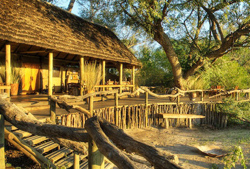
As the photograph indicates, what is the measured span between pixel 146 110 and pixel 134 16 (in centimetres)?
730

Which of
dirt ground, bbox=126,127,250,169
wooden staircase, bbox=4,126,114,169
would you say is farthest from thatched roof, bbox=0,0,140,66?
dirt ground, bbox=126,127,250,169

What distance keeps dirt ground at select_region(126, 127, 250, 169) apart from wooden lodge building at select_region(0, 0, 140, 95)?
11.7 ft

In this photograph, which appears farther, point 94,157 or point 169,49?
point 169,49

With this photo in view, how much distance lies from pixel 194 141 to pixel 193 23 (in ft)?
31.4

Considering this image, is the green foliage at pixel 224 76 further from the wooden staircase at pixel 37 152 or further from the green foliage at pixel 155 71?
the wooden staircase at pixel 37 152

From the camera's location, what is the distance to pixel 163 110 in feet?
31.9

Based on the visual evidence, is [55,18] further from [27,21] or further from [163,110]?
[163,110]

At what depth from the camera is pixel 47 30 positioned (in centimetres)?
823

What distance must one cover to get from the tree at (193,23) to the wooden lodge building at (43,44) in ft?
8.10

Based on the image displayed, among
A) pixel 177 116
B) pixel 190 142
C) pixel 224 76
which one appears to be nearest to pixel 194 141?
pixel 190 142

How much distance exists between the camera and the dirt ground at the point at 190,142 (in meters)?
5.42

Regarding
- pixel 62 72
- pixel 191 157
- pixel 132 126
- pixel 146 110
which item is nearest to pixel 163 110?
pixel 146 110

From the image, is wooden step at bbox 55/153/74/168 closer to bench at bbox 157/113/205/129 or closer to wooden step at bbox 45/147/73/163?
wooden step at bbox 45/147/73/163

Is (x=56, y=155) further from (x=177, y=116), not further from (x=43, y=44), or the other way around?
(x=177, y=116)
